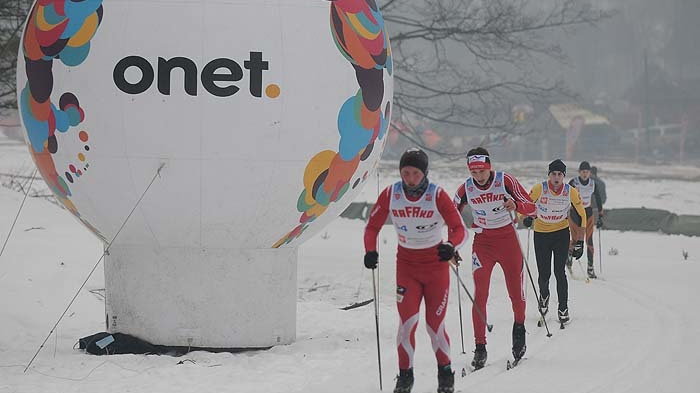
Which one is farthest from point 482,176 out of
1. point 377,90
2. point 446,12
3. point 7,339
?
point 446,12

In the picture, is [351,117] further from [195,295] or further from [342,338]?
[342,338]

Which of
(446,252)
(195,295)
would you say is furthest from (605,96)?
(446,252)

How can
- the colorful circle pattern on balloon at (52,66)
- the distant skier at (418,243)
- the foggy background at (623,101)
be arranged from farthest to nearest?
the foggy background at (623,101), the colorful circle pattern on balloon at (52,66), the distant skier at (418,243)

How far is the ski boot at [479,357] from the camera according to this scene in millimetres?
9117

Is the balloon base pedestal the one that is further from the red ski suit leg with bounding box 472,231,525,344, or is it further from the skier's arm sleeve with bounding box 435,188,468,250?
the skier's arm sleeve with bounding box 435,188,468,250

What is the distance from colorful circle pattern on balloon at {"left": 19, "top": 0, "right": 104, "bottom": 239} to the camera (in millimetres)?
9461

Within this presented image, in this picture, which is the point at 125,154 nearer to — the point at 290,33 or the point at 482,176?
the point at 290,33

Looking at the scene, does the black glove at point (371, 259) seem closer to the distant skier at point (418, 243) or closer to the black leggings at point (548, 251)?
the distant skier at point (418, 243)

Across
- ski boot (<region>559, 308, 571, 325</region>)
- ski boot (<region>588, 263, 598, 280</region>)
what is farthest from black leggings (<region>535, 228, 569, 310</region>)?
ski boot (<region>588, 263, 598, 280</region>)

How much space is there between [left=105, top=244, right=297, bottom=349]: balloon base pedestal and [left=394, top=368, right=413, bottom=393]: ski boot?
9.17 feet

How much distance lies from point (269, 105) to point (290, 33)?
0.73 metres

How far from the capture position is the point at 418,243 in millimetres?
8000

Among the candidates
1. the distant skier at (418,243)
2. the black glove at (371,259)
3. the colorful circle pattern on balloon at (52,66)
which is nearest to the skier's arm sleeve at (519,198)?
the distant skier at (418,243)

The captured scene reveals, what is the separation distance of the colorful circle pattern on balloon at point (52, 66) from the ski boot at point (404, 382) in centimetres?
381
